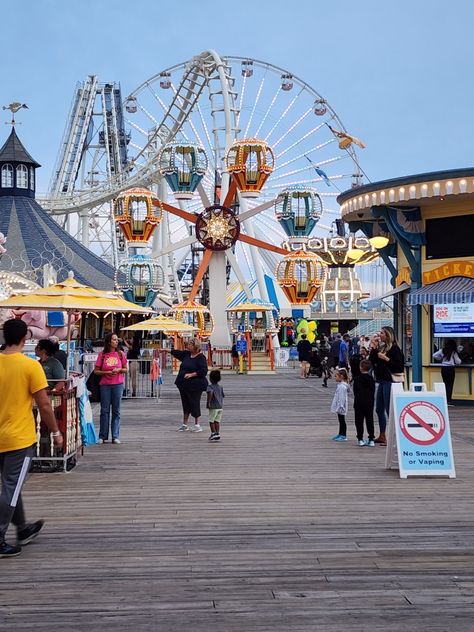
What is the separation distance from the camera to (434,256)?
18281 millimetres

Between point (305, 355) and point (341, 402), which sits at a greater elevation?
point (305, 355)

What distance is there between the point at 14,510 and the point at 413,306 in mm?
13742

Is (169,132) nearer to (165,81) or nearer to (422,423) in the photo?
(165,81)

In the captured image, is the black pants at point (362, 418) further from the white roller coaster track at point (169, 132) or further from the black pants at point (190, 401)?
the white roller coaster track at point (169, 132)

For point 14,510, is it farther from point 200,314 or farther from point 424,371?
point 200,314

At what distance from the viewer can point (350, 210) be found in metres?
19.6

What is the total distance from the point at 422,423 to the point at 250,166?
22748mm

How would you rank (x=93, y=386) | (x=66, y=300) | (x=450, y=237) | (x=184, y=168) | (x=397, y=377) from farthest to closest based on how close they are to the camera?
(x=184, y=168) → (x=450, y=237) → (x=93, y=386) → (x=66, y=300) → (x=397, y=377)

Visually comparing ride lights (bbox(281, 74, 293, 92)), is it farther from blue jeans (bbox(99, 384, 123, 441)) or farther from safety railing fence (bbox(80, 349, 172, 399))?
blue jeans (bbox(99, 384, 123, 441))

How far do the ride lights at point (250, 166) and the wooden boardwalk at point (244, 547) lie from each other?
68.7 feet

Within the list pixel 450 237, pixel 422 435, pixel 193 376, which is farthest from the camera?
pixel 450 237

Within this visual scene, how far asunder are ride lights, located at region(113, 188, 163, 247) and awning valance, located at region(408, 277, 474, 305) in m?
15.9

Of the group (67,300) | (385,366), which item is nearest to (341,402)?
(385,366)

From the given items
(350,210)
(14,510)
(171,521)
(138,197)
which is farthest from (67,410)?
(138,197)
